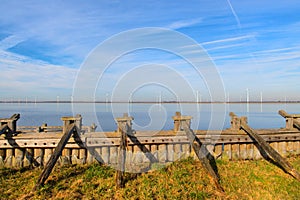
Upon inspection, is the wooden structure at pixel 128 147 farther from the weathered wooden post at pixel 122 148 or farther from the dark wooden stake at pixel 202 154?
the weathered wooden post at pixel 122 148

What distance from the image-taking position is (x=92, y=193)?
27.3 feet

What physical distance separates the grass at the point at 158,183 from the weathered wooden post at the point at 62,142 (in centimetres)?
36

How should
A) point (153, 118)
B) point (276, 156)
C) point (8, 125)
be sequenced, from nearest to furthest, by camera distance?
1. point (276, 156)
2. point (8, 125)
3. point (153, 118)

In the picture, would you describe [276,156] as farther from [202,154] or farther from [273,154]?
[202,154]

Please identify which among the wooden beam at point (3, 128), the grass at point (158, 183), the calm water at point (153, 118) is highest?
the wooden beam at point (3, 128)

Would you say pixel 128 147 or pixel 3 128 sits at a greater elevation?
pixel 3 128

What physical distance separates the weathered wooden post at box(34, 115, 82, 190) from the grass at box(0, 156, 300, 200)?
1.17ft

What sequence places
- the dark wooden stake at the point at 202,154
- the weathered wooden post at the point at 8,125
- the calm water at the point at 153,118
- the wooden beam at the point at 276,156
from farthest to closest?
the calm water at the point at 153,118 < the weathered wooden post at the point at 8,125 < the wooden beam at the point at 276,156 < the dark wooden stake at the point at 202,154

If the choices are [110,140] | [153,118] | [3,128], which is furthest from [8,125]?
[153,118]

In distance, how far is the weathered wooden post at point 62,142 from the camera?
850 cm

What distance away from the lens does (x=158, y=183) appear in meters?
9.05

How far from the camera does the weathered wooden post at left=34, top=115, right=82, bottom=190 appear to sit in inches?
335

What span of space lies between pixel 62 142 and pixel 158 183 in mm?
3763

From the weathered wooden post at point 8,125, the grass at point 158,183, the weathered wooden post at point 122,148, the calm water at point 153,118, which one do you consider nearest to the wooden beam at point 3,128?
the weathered wooden post at point 8,125
